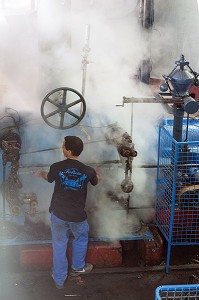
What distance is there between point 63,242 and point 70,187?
0.61 m

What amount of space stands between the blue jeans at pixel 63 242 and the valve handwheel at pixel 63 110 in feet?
3.50

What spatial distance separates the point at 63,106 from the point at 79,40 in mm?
1928

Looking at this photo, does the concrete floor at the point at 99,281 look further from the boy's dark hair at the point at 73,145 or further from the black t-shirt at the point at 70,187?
the boy's dark hair at the point at 73,145

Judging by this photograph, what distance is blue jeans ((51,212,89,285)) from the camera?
14.8 feet

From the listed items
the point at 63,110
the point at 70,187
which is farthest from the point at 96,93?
the point at 70,187

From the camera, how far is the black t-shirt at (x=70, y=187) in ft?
14.3

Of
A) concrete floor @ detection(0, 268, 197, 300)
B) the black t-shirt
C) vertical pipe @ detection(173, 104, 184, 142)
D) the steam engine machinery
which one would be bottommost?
concrete floor @ detection(0, 268, 197, 300)

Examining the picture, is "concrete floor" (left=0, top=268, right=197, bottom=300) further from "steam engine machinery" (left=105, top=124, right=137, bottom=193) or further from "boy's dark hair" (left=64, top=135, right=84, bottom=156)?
"boy's dark hair" (left=64, top=135, right=84, bottom=156)

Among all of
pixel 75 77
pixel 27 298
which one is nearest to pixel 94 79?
pixel 75 77

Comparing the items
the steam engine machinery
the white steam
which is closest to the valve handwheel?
the white steam

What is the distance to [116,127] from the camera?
5.25 meters

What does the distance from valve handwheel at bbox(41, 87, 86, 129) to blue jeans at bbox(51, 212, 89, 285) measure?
1067mm

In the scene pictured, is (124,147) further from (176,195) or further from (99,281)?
(99,281)

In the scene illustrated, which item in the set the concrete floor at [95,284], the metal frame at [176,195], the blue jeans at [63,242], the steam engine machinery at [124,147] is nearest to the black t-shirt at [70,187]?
the blue jeans at [63,242]
